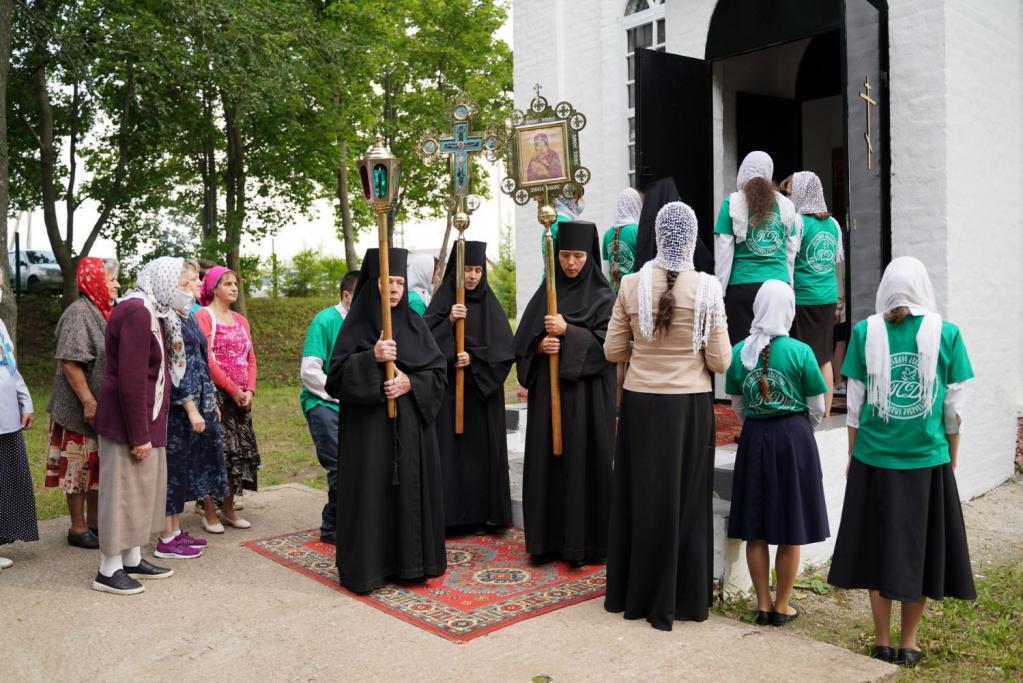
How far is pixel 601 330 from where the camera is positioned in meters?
6.33

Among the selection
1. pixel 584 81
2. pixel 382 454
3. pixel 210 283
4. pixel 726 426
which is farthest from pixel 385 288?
pixel 584 81

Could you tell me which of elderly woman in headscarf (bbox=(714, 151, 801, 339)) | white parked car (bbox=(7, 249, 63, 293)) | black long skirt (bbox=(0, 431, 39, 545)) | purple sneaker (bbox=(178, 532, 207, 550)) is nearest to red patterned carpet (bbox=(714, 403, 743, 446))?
elderly woman in headscarf (bbox=(714, 151, 801, 339))

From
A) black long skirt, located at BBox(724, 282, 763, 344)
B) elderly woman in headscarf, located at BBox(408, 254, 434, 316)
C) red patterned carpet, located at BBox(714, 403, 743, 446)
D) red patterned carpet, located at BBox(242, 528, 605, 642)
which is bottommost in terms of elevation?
red patterned carpet, located at BBox(242, 528, 605, 642)

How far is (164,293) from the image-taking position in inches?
234

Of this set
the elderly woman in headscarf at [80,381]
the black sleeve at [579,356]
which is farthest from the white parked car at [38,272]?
the black sleeve at [579,356]

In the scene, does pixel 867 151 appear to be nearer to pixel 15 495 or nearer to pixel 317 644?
pixel 317 644

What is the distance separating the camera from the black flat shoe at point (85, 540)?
6.71m

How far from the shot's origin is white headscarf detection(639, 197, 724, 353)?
16.3 feet

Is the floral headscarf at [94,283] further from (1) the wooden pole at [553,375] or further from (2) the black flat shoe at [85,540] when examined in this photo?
(1) the wooden pole at [553,375]

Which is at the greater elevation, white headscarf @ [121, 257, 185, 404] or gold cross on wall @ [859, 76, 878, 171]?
gold cross on wall @ [859, 76, 878, 171]

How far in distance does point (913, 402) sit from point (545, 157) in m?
3.36

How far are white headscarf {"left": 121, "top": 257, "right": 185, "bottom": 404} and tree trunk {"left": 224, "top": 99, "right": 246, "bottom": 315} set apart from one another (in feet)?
49.0

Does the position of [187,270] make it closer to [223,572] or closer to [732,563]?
[223,572]

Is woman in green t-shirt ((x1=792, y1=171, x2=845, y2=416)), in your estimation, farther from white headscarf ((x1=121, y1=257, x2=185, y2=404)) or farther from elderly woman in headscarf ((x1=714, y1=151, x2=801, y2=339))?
white headscarf ((x1=121, y1=257, x2=185, y2=404))
